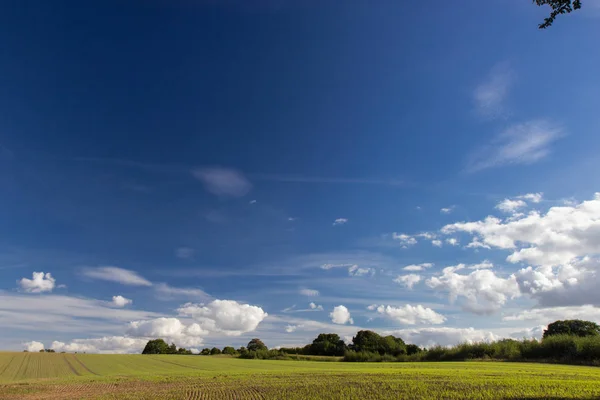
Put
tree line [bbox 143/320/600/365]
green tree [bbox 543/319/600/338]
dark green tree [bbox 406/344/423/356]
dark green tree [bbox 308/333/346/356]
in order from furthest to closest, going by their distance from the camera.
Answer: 1. dark green tree [bbox 308/333/346/356]
2. dark green tree [bbox 406/344/423/356]
3. green tree [bbox 543/319/600/338]
4. tree line [bbox 143/320/600/365]

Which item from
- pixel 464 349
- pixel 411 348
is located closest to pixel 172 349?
pixel 411 348

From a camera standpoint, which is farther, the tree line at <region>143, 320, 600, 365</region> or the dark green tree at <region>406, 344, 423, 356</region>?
the dark green tree at <region>406, 344, 423, 356</region>

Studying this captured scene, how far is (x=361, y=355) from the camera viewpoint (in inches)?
3396

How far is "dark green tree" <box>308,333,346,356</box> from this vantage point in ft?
376

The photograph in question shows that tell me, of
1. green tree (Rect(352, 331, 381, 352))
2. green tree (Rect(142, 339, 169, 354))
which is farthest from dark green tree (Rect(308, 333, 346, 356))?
green tree (Rect(142, 339, 169, 354))

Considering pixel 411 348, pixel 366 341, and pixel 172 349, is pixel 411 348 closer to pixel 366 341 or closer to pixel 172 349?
pixel 366 341

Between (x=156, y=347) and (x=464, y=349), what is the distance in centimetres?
11338

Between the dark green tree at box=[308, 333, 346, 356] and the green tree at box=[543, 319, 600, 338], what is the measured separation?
5367 cm

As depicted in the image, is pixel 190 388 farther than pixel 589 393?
Yes

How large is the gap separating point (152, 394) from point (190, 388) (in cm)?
301

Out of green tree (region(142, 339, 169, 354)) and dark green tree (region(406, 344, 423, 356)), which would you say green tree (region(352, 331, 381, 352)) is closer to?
dark green tree (region(406, 344, 423, 356))

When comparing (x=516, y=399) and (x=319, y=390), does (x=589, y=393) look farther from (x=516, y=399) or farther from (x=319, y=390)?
(x=319, y=390)

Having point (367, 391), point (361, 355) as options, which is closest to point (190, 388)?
point (367, 391)

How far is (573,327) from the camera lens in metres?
86.9
